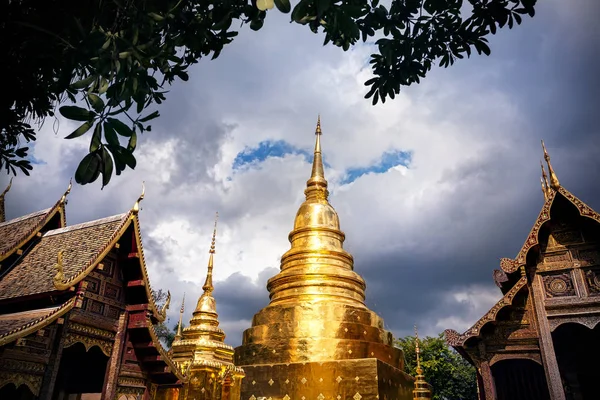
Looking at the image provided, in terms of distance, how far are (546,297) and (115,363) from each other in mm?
10694

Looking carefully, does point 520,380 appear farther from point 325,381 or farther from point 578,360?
point 325,381

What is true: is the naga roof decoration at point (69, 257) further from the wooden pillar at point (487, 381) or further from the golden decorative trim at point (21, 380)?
the wooden pillar at point (487, 381)

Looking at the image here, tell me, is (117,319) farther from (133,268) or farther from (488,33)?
(488,33)

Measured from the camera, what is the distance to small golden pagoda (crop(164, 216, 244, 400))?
15297 mm

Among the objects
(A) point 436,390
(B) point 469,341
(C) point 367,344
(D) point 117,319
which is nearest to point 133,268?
(D) point 117,319

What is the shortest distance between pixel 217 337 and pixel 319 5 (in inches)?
686

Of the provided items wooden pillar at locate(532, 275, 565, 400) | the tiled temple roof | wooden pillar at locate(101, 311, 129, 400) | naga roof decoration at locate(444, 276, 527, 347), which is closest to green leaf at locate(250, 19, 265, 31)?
naga roof decoration at locate(444, 276, 527, 347)

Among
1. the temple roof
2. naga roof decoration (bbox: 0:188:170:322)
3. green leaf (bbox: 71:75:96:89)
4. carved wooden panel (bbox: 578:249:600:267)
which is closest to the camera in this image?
green leaf (bbox: 71:75:96:89)

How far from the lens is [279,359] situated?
23.1 feet

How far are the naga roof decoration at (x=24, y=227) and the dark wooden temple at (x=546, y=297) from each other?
11860 millimetres

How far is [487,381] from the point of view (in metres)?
9.80

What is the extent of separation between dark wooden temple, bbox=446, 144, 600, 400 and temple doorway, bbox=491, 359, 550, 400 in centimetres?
Answer: 76

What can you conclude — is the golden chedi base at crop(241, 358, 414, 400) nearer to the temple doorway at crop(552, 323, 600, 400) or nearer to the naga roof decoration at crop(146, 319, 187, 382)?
the naga roof decoration at crop(146, 319, 187, 382)

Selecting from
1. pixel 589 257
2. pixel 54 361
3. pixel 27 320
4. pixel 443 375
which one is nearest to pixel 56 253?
pixel 27 320
